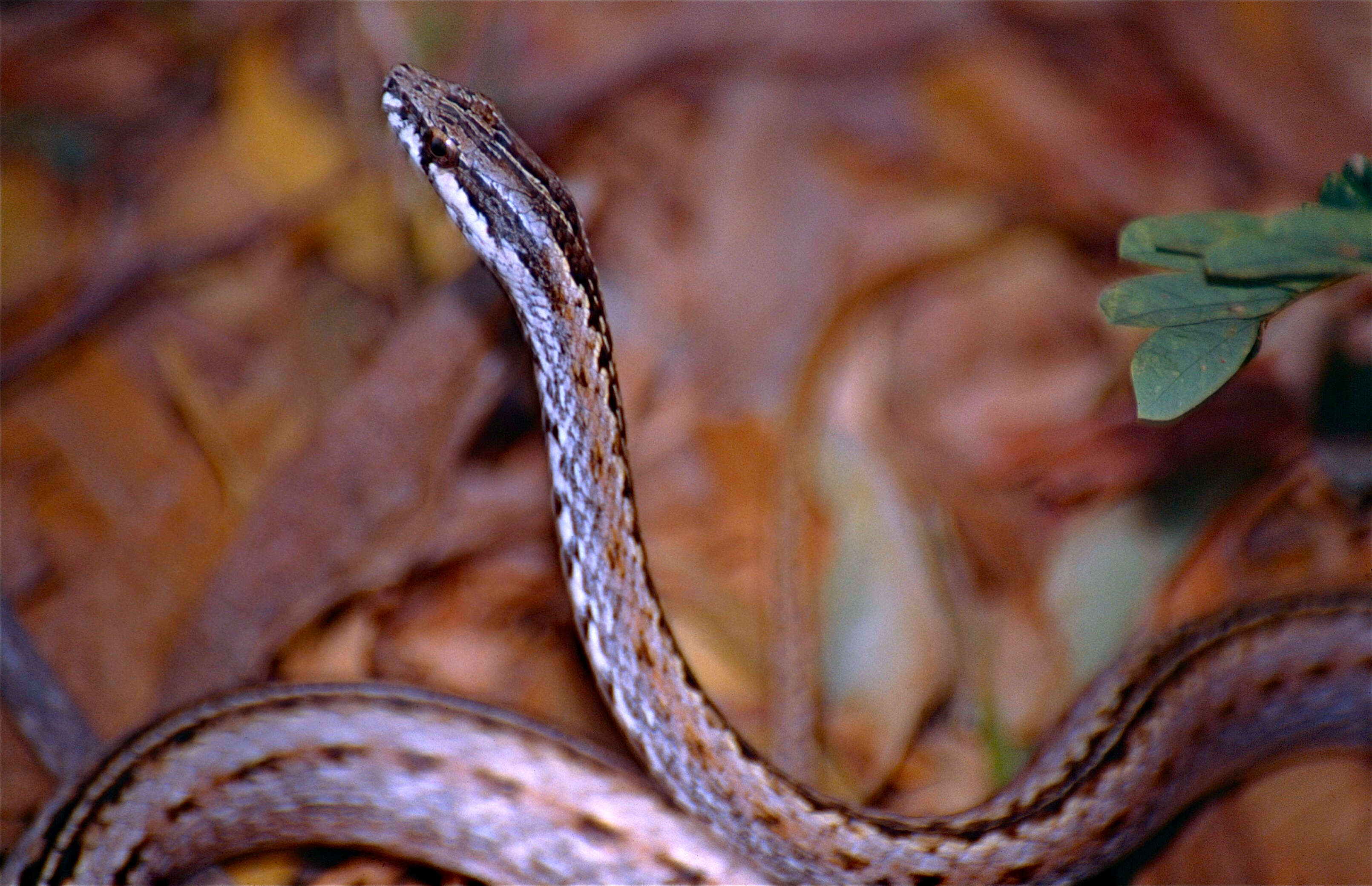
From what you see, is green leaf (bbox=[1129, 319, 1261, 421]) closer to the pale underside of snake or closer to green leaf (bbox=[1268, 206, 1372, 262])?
green leaf (bbox=[1268, 206, 1372, 262])

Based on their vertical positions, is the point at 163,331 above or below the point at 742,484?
above

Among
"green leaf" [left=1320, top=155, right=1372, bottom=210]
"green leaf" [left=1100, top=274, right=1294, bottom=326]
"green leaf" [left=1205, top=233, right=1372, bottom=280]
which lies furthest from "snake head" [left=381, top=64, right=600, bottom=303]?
"green leaf" [left=1320, top=155, right=1372, bottom=210]

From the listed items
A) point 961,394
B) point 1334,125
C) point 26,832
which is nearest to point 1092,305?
point 961,394

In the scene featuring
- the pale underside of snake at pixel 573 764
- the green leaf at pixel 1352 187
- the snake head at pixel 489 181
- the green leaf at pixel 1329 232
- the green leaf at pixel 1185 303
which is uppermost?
the snake head at pixel 489 181

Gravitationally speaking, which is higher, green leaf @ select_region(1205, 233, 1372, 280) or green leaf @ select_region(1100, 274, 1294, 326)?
green leaf @ select_region(1100, 274, 1294, 326)

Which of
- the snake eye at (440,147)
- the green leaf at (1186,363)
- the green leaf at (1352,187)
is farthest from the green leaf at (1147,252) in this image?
the snake eye at (440,147)

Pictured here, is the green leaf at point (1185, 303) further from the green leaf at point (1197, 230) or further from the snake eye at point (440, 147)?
the snake eye at point (440, 147)

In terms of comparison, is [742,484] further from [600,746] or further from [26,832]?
[26,832]
